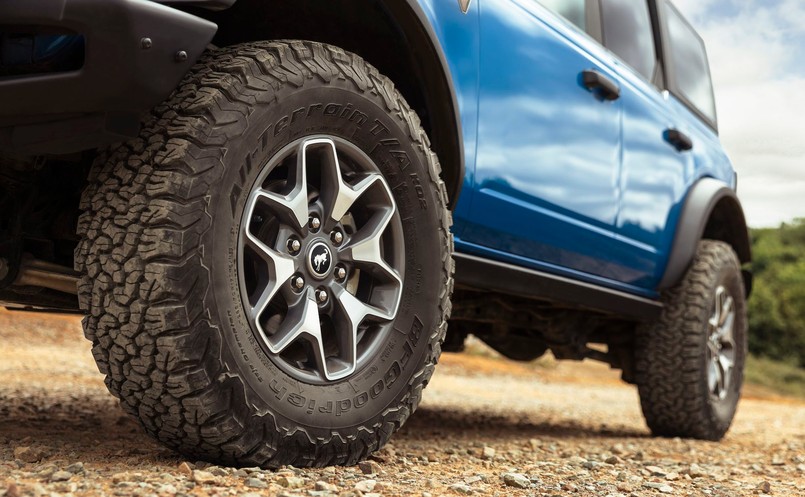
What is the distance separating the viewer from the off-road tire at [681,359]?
4328mm

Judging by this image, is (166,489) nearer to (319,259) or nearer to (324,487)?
(324,487)

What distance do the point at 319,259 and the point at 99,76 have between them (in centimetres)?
69

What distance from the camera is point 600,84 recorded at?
11.1ft

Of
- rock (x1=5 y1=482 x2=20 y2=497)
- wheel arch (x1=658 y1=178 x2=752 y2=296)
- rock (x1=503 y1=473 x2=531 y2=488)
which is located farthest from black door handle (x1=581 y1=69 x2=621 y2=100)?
rock (x1=5 y1=482 x2=20 y2=497)

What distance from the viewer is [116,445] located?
2441 mm

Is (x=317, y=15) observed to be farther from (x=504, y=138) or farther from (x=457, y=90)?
(x=504, y=138)

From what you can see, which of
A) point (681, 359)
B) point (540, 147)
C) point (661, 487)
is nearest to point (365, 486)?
point (661, 487)

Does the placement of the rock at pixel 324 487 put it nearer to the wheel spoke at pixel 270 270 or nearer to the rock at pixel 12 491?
the wheel spoke at pixel 270 270

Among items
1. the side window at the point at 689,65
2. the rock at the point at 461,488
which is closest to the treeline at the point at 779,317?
the side window at the point at 689,65

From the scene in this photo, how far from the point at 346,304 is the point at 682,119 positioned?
2904 millimetres

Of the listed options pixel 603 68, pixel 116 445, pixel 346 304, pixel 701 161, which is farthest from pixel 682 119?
pixel 116 445

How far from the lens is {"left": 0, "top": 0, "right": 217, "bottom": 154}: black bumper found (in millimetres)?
1682

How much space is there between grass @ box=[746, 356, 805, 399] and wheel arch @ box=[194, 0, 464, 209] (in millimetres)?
20411

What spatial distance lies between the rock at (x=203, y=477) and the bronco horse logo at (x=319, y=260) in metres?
0.56
